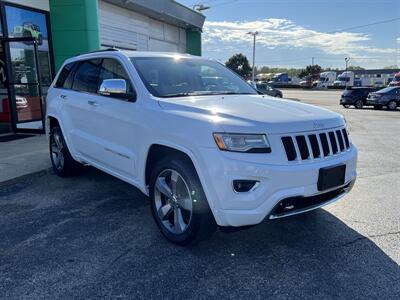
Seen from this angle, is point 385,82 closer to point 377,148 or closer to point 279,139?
point 377,148

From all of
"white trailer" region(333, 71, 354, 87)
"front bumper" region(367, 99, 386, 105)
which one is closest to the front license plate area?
"front bumper" region(367, 99, 386, 105)

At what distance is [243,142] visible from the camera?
122 inches

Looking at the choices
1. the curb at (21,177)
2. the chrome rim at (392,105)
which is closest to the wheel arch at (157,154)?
the curb at (21,177)

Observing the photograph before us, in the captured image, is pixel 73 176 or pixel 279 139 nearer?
pixel 279 139

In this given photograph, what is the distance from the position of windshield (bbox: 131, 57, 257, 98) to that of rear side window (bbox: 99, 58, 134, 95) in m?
0.17

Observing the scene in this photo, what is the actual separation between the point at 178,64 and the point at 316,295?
301 centimetres

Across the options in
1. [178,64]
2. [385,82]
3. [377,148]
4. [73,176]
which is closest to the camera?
[178,64]

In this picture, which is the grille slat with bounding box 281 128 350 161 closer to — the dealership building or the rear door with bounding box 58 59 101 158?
the rear door with bounding box 58 59 101 158

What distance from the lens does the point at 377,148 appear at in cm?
913

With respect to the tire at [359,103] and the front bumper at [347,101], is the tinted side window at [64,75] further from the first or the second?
the tire at [359,103]

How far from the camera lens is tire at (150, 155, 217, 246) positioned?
3.35 m

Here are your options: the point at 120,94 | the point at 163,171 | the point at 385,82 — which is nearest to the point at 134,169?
the point at 163,171

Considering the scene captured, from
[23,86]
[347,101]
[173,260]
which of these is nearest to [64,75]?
[173,260]

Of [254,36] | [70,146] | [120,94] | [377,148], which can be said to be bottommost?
[377,148]
